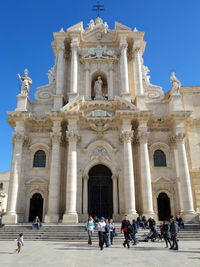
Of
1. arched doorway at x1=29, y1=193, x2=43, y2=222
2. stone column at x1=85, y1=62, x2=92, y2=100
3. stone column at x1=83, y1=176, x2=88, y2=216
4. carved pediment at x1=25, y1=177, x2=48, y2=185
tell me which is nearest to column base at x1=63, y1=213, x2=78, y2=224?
stone column at x1=83, y1=176, x2=88, y2=216

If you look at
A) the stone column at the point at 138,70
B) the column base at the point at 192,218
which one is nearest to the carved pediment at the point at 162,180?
the column base at the point at 192,218

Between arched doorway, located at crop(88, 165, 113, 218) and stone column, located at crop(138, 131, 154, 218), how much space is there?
366 centimetres

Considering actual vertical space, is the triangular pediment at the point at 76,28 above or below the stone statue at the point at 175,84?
above

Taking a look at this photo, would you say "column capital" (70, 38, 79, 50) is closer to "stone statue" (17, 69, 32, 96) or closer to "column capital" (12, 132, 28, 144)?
"stone statue" (17, 69, 32, 96)

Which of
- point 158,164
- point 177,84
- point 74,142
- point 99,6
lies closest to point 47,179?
point 74,142

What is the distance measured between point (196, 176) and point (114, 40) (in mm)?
19056

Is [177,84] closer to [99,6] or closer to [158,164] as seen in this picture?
[158,164]

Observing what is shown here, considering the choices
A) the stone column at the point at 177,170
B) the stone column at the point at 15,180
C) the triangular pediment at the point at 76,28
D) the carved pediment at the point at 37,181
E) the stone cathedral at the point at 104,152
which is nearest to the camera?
the stone column at the point at 15,180

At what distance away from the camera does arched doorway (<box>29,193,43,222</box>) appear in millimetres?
23406

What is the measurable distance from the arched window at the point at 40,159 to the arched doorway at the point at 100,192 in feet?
16.5

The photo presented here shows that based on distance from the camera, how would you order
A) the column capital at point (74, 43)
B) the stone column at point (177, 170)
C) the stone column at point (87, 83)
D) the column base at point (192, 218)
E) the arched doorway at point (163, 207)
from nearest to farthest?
the column base at point (192, 218), the stone column at point (177, 170), the arched doorway at point (163, 207), the stone column at point (87, 83), the column capital at point (74, 43)

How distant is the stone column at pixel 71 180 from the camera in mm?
21030

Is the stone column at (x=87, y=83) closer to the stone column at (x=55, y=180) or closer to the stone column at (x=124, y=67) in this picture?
the stone column at (x=124, y=67)

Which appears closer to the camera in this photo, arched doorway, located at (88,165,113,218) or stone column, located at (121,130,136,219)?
stone column, located at (121,130,136,219)
